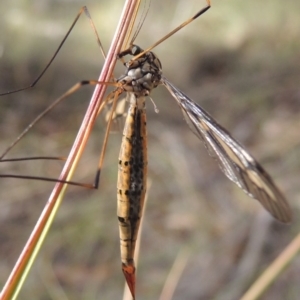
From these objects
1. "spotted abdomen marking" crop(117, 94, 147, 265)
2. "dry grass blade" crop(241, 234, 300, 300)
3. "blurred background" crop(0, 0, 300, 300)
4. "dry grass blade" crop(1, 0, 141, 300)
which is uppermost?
"blurred background" crop(0, 0, 300, 300)

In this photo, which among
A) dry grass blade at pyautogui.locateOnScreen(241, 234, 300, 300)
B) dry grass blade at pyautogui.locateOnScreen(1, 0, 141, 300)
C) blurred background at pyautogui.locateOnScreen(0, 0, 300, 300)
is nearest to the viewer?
dry grass blade at pyautogui.locateOnScreen(1, 0, 141, 300)

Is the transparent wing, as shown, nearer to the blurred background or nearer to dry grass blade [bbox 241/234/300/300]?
dry grass blade [bbox 241/234/300/300]

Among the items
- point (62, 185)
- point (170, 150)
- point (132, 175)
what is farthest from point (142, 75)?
point (170, 150)

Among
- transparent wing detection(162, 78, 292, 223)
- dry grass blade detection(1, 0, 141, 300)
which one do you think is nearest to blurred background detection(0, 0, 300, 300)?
transparent wing detection(162, 78, 292, 223)

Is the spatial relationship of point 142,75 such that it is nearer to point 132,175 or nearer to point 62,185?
point 132,175

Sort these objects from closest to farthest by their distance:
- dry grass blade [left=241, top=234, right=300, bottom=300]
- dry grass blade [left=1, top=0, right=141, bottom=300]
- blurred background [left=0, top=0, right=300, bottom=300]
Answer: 1. dry grass blade [left=1, top=0, right=141, bottom=300]
2. dry grass blade [left=241, top=234, right=300, bottom=300]
3. blurred background [left=0, top=0, right=300, bottom=300]

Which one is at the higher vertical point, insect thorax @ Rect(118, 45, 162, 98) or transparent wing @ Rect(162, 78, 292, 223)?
insect thorax @ Rect(118, 45, 162, 98)

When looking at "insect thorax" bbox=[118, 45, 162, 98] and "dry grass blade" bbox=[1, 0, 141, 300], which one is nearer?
"dry grass blade" bbox=[1, 0, 141, 300]
